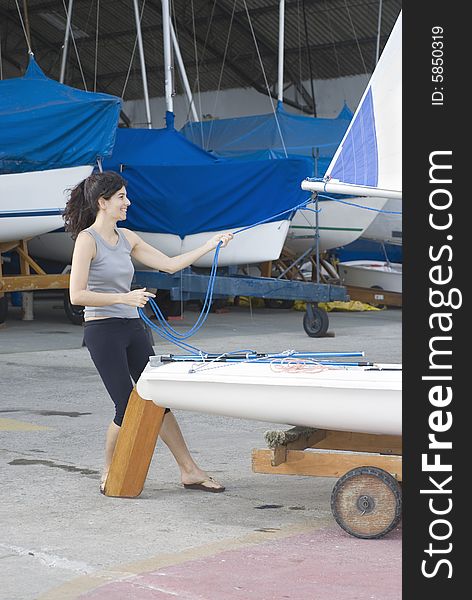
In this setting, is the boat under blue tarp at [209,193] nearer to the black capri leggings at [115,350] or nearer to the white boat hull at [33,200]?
the white boat hull at [33,200]

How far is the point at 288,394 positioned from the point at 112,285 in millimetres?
1160

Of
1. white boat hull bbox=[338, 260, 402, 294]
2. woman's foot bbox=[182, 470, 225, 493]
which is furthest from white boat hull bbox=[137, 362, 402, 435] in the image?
white boat hull bbox=[338, 260, 402, 294]

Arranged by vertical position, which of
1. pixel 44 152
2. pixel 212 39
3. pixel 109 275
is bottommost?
pixel 109 275

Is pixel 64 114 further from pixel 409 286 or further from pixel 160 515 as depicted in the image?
pixel 409 286

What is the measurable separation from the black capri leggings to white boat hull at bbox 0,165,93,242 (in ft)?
27.6

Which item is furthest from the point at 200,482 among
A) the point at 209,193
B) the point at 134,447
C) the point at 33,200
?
the point at 209,193

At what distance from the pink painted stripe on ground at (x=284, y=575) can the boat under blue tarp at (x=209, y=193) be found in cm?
1020

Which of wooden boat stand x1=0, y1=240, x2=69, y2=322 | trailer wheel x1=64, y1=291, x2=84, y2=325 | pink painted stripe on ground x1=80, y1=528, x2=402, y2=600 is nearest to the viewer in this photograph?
pink painted stripe on ground x1=80, y1=528, x2=402, y2=600

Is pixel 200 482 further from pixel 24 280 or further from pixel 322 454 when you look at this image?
pixel 24 280

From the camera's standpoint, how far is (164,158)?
52.4ft

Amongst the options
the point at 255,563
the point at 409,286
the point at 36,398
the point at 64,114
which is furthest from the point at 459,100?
the point at 64,114

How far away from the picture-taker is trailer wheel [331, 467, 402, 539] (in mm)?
5117

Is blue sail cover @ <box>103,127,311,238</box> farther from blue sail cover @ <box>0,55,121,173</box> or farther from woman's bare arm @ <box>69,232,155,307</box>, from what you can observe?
woman's bare arm @ <box>69,232,155,307</box>

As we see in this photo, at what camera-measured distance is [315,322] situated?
1477 centimetres
